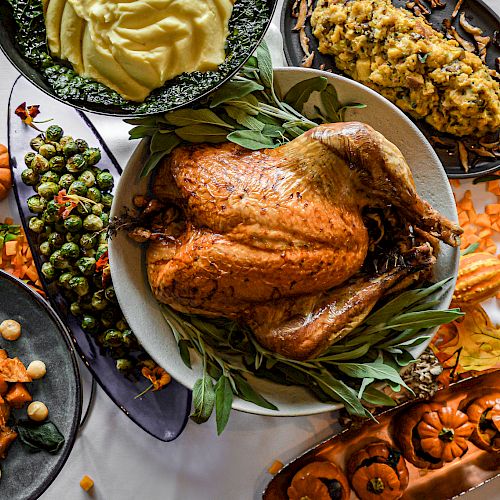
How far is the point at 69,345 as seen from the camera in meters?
2.05

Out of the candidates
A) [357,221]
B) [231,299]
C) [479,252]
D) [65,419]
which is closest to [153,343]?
[231,299]

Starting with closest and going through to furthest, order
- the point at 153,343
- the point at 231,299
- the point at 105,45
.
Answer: the point at 105,45, the point at 231,299, the point at 153,343

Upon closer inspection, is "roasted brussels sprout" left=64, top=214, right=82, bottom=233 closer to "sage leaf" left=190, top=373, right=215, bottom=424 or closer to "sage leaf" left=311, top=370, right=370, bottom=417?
"sage leaf" left=190, top=373, right=215, bottom=424

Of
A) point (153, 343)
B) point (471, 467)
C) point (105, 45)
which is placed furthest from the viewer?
point (471, 467)

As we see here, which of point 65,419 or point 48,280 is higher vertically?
point 48,280

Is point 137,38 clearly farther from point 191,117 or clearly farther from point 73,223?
point 73,223

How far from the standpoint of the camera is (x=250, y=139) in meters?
1.78

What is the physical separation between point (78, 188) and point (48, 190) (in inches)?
3.6

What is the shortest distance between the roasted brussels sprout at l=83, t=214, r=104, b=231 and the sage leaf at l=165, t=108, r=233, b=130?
425 mm

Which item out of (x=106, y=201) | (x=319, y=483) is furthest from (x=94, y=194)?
(x=319, y=483)

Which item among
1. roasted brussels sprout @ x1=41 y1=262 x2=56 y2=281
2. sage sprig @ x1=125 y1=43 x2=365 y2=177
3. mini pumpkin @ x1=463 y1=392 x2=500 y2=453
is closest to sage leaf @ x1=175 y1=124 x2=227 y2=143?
sage sprig @ x1=125 y1=43 x2=365 y2=177

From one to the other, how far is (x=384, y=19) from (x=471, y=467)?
4.75 feet

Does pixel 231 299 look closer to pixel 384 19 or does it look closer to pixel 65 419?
pixel 65 419

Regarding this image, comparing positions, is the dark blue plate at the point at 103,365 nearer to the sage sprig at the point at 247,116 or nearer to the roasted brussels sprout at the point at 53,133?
the roasted brussels sprout at the point at 53,133
